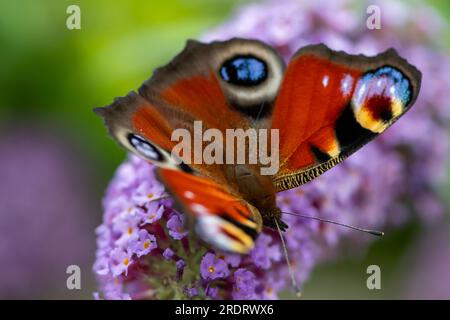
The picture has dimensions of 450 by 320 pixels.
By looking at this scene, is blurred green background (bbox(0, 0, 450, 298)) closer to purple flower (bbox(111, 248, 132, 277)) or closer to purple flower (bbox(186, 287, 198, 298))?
purple flower (bbox(111, 248, 132, 277))

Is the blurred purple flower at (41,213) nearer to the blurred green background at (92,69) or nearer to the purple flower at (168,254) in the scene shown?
the blurred green background at (92,69)

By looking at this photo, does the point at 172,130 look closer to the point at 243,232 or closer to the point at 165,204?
the point at 165,204

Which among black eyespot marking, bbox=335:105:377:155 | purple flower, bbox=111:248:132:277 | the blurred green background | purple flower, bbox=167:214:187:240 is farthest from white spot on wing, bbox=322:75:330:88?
the blurred green background

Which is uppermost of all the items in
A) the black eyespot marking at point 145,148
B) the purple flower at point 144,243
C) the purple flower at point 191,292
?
the black eyespot marking at point 145,148

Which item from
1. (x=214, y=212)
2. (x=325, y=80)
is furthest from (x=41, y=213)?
(x=214, y=212)

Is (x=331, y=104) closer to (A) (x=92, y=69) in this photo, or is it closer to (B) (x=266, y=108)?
(B) (x=266, y=108)

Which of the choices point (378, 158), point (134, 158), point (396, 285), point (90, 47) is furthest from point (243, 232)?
point (396, 285)

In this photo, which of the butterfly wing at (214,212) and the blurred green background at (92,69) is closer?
the butterfly wing at (214,212)

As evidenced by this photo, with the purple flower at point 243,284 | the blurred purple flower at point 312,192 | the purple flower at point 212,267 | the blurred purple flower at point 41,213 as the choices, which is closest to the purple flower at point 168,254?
the blurred purple flower at point 312,192
